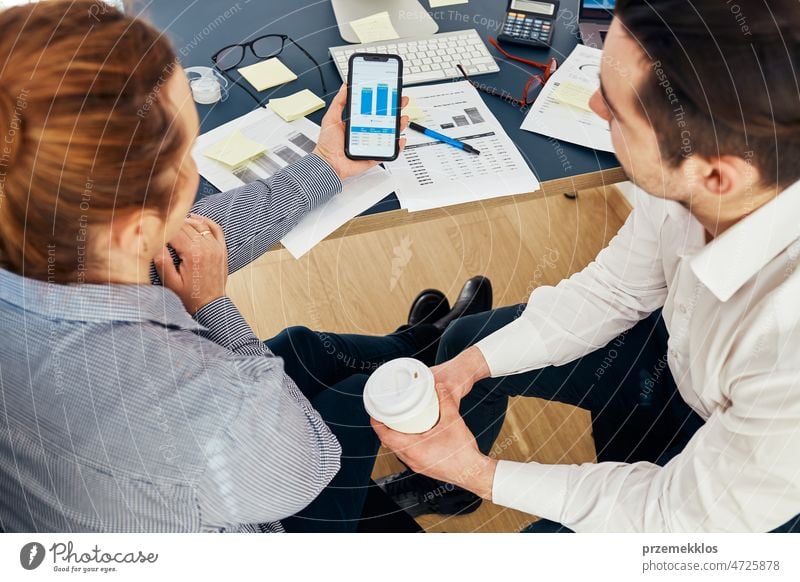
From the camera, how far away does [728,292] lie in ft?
2.38

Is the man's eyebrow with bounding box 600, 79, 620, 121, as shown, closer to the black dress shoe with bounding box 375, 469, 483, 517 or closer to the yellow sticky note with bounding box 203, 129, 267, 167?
the yellow sticky note with bounding box 203, 129, 267, 167

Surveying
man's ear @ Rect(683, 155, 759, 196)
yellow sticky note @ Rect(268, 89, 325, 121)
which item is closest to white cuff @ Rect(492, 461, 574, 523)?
man's ear @ Rect(683, 155, 759, 196)

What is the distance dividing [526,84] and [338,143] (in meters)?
0.37

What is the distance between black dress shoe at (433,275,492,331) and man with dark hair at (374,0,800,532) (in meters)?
0.33

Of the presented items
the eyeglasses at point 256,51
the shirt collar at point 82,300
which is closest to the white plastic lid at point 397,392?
the shirt collar at point 82,300

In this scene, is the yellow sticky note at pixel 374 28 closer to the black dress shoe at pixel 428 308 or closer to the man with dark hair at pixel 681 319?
the man with dark hair at pixel 681 319

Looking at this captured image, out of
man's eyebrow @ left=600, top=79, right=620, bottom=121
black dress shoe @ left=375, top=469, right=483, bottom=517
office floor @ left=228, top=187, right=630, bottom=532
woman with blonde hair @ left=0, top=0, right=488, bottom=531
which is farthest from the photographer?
office floor @ left=228, top=187, right=630, bottom=532

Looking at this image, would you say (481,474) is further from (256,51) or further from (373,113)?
(256,51)

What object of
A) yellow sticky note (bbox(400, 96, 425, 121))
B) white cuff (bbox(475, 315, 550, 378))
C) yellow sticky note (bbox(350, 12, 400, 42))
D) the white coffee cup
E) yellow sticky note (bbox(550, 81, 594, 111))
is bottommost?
white cuff (bbox(475, 315, 550, 378))

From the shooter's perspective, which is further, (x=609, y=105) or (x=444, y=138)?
(x=444, y=138)

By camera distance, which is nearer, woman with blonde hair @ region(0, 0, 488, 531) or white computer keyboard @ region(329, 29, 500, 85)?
woman with blonde hair @ region(0, 0, 488, 531)

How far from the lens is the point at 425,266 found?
158cm

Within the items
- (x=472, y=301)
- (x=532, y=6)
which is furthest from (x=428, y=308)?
(x=532, y=6)

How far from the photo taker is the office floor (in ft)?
4.84
